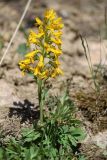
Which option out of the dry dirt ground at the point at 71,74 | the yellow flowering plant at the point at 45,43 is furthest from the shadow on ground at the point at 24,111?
the yellow flowering plant at the point at 45,43

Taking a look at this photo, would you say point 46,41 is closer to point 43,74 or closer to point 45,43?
point 45,43

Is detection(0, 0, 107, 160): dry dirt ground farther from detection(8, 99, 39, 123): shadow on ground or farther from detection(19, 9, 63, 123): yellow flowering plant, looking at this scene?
detection(19, 9, 63, 123): yellow flowering plant

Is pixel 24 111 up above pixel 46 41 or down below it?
below

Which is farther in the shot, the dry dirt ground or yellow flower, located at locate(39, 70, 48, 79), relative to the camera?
the dry dirt ground

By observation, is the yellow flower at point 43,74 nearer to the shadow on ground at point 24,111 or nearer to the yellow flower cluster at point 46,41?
the yellow flower cluster at point 46,41

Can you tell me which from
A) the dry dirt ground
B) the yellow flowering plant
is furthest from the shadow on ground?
the yellow flowering plant

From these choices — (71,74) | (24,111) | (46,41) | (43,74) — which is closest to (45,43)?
(46,41)

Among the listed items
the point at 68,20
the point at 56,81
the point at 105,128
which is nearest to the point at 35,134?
the point at 105,128

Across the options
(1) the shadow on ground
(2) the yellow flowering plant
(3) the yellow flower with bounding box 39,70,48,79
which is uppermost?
(2) the yellow flowering plant
